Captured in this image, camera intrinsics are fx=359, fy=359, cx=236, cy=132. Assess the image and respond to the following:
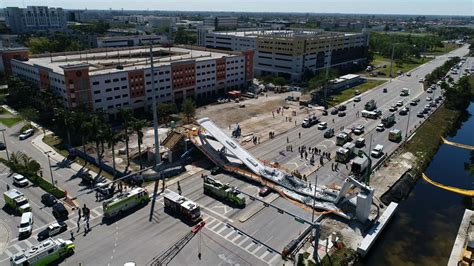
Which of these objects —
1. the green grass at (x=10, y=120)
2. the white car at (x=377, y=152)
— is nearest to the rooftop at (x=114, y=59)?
the green grass at (x=10, y=120)

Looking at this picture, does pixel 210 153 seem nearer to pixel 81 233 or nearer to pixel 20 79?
pixel 81 233

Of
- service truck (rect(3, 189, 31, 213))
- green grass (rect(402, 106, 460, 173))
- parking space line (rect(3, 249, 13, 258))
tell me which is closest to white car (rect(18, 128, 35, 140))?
service truck (rect(3, 189, 31, 213))

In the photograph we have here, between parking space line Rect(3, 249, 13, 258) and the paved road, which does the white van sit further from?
parking space line Rect(3, 249, 13, 258)

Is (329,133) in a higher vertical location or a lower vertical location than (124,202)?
lower

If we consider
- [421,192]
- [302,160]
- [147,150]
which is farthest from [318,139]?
[147,150]

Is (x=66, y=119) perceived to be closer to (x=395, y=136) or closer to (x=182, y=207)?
(x=182, y=207)

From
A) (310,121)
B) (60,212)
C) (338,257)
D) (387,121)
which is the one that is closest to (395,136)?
(387,121)

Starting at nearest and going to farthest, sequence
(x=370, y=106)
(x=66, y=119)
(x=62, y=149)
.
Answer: (x=66, y=119) < (x=62, y=149) < (x=370, y=106)
